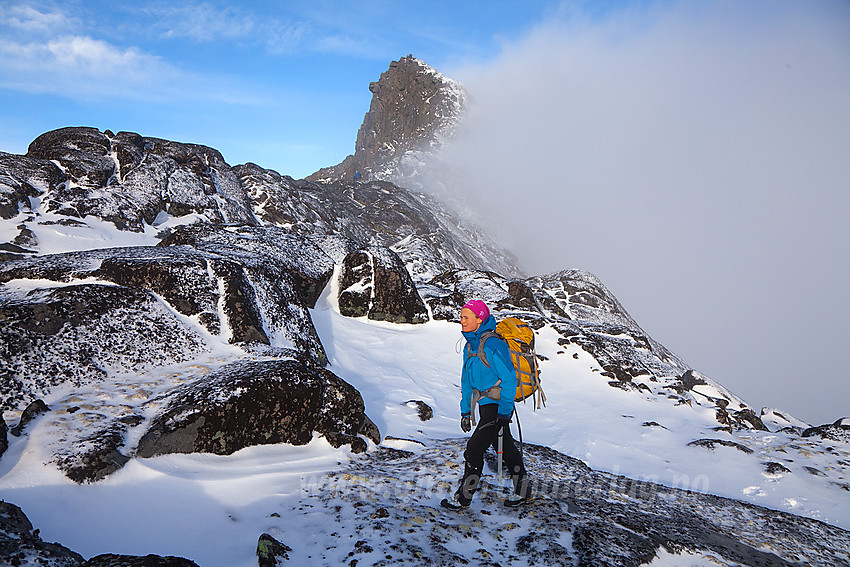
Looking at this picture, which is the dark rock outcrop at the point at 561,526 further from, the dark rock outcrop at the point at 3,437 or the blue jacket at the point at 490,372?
the dark rock outcrop at the point at 3,437

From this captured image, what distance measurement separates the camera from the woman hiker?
7047mm

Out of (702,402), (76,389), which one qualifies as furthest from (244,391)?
(702,402)

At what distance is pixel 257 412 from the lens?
9.27m

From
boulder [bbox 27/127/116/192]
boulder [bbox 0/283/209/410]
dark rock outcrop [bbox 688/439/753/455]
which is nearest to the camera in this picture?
boulder [bbox 0/283/209/410]

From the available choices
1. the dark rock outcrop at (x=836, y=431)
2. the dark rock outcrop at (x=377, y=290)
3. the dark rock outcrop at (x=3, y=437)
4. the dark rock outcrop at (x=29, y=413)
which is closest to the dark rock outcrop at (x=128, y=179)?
the dark rock outcrop at (x=377, y=290)

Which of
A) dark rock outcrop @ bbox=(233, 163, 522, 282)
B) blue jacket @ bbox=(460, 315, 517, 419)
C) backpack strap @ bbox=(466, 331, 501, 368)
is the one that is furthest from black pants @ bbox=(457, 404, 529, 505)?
dark rock outcrop @ bbox=(233, 163, 522, 282)

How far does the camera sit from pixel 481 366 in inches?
282

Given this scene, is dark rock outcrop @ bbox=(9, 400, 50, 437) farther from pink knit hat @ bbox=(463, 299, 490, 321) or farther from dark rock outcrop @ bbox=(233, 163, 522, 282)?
dark rock outcrop @ bbox=(233, 163, 522, 282)

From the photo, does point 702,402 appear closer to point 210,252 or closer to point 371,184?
point 210,252

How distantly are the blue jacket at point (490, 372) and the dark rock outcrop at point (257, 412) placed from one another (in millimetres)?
4097

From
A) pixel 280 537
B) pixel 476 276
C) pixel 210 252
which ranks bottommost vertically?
pixel 280 537

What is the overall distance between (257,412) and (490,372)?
5.24 m

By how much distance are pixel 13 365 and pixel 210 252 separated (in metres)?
9.29

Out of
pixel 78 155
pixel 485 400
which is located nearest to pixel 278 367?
pixel 485 400
